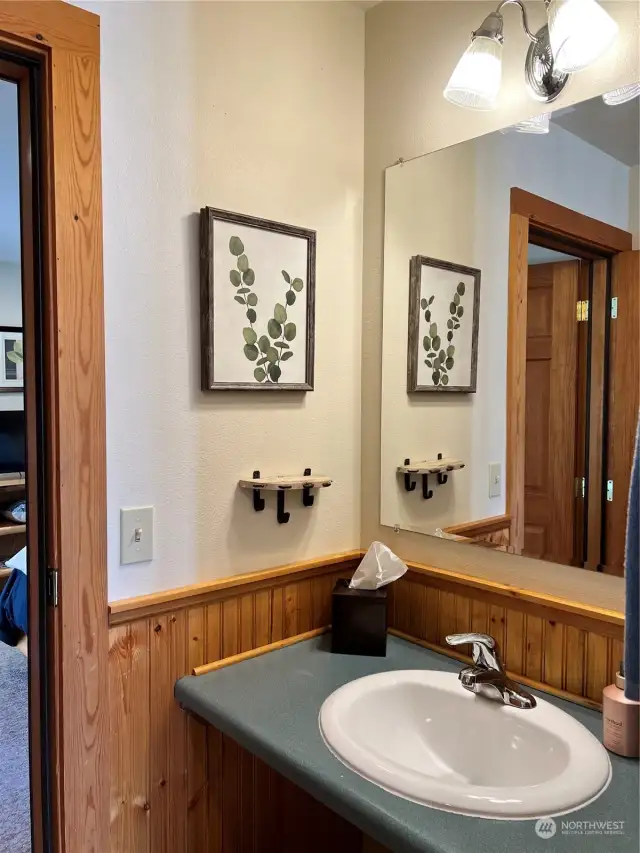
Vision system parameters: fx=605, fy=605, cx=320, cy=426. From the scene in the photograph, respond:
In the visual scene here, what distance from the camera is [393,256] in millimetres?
1543

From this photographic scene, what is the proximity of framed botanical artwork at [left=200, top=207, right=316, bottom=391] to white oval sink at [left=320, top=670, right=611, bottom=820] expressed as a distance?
0.70 metres

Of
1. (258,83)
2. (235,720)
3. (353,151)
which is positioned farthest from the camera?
(353,151)

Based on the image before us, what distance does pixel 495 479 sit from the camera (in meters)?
1.35

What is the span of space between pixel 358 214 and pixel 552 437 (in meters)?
0.78

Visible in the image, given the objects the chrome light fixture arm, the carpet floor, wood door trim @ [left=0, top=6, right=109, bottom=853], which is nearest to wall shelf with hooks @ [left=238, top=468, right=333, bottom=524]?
wood door trim @ [left=0, top=6, right=109, bottom=853]

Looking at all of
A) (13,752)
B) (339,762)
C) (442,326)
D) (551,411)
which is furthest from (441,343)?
(13,752)

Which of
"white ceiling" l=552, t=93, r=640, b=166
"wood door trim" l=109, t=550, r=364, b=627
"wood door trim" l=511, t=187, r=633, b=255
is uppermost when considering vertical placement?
"white ceiling" l=552, t=93, r=640, b=166

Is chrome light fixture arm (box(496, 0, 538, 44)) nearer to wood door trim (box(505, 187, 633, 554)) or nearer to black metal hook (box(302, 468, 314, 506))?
wood door trim (box(505, 187, 633, 554))

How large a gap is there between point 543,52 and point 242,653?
141cm

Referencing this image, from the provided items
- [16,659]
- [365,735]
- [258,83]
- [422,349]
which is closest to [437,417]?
[422,349]

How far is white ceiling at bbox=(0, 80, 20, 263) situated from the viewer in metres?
1.26

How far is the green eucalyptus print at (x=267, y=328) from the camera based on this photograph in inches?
52.4

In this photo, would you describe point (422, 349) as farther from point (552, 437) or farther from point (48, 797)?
point (48, 797)

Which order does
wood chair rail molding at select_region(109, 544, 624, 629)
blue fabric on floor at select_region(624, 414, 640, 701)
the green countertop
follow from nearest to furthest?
blue fabric on floor at select_region(624, 414, 640, 701), the green countertop, wood chair rail molding at select_region(109, 544, 624, 629)
